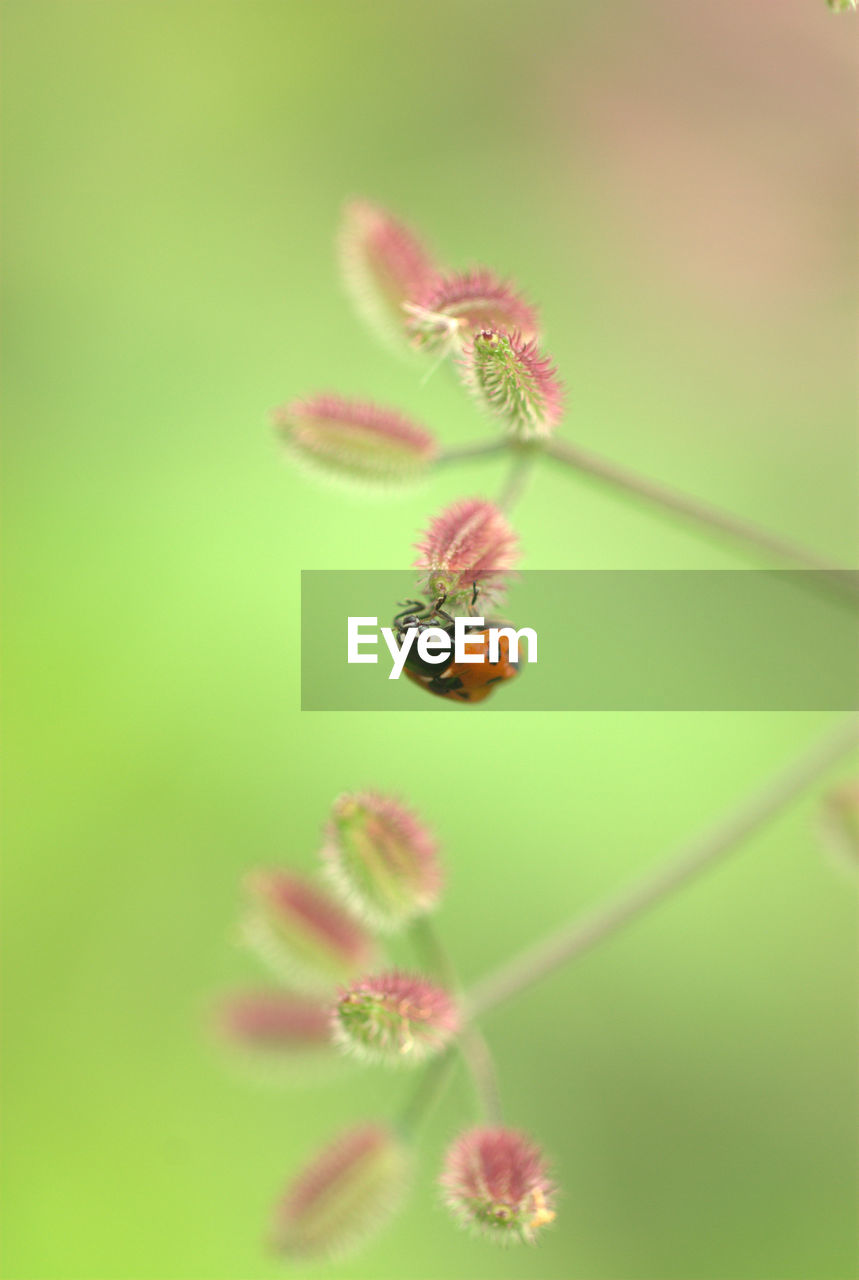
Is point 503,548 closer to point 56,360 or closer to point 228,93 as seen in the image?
point 56,360

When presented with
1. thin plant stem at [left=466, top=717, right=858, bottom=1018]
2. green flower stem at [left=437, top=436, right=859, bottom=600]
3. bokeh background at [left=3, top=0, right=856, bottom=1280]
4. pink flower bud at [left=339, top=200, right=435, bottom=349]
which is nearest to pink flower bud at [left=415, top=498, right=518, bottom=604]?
green flower stem at [left=437, top=436, right=859, bottom=600]

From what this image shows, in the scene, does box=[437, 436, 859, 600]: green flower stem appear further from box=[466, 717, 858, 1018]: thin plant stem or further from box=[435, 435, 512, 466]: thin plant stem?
box=[466, 717, 858, 1018]: thin plant stem

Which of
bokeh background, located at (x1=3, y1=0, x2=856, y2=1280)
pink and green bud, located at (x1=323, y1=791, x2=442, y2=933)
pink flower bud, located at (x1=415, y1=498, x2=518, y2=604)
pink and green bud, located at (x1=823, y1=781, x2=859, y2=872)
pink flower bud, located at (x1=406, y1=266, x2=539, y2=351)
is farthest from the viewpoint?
bokeh background, located at (x1=3, y1=0, x2=856, y2=1280)

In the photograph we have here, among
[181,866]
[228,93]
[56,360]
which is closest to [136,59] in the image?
[228,93]

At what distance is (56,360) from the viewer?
14.8ft

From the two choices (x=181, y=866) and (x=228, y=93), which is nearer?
(x=181, y=866)

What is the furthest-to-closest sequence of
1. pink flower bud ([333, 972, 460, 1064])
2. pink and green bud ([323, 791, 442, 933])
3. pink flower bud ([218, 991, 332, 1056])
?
pink flower bud ([218, 991, 332, 1056])
pink and green bud ([323, 791, 442, 933])
pink flower bud ([333, 972, 460, 1064])

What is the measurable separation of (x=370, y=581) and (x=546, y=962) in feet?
6.47

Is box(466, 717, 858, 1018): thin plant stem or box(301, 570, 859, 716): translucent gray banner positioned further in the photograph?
box(301, 570, 859, 716): translucent gray banner

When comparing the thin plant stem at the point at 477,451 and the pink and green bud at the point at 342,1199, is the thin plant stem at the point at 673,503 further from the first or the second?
the pink and green bud at the point at 342,1199

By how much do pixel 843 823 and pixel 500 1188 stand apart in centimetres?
95

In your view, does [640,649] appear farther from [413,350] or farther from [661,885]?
[413,350]

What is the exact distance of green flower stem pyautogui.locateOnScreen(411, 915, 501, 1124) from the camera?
233 centimetres

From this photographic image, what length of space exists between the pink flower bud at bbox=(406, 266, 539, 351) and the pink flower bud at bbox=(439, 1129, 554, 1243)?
1.25 meters
